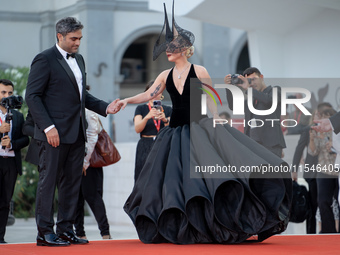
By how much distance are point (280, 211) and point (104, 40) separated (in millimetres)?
17732

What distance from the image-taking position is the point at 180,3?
13.6 meters

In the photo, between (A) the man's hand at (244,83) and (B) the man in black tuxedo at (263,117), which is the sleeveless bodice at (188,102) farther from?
(B) the man in black tuxedo at (263,117)

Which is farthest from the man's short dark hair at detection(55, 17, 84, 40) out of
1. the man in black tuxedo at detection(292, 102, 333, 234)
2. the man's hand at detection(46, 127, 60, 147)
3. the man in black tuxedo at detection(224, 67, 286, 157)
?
the man in black tuxedo at detection(292, 102, 333, 234)

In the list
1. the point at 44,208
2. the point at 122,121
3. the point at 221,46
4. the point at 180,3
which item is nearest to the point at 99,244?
the point at 44,208

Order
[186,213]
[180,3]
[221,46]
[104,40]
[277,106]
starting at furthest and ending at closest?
[221,46], [104,40], [180,3], [277,106], [186,213]

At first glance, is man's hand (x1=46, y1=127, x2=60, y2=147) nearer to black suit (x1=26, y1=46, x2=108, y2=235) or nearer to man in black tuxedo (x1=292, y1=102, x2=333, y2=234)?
black suit (x1=26, y1=46, x2=108, y2=235)

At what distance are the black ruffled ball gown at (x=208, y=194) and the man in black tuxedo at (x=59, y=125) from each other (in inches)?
21.4

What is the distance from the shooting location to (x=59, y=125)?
5.46 meters

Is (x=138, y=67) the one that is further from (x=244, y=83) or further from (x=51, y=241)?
(x=51, y=241)

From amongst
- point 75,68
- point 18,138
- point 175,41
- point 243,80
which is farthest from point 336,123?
point 18,138

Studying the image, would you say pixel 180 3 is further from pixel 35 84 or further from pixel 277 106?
pixel 35 84

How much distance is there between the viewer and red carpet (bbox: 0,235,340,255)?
185 inches

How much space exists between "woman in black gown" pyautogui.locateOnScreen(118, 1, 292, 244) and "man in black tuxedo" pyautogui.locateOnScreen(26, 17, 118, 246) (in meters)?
0.53

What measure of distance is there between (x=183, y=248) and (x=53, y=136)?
4.26 ft
